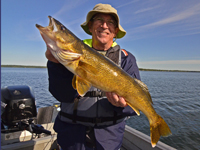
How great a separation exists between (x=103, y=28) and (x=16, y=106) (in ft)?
13.6

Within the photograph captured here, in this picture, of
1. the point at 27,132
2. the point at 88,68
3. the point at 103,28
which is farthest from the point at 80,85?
the point at 27,132

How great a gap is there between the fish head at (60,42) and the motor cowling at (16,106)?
3744mm

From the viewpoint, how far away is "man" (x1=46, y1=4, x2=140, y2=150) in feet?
8.48

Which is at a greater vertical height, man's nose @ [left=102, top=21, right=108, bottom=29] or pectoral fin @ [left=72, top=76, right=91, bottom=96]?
man's nose @ [left=102, top=21, right=108, bottom=29]

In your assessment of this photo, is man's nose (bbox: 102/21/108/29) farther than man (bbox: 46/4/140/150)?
Yes

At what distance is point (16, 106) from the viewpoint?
16.7ft

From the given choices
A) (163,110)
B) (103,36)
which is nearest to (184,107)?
(163,110)

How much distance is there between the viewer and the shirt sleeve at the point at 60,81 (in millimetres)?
2539

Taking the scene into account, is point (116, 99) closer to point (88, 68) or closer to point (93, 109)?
point (93, 109)

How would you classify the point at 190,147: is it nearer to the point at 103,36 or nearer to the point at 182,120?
the point at 182,120

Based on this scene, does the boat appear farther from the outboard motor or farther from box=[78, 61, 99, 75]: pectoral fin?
box=[78, 61, 99, 75]: pectoral fin

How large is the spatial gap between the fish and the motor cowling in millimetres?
3692

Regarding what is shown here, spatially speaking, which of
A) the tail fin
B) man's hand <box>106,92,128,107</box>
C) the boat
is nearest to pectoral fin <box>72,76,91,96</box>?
man's hand <box>106,92,128,107</box>

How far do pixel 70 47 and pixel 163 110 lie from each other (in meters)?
13.4
